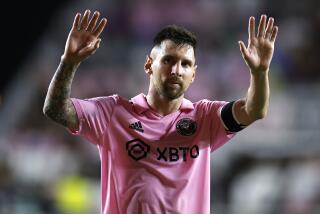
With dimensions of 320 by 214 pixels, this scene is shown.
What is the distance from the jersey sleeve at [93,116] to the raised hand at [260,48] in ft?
2.68

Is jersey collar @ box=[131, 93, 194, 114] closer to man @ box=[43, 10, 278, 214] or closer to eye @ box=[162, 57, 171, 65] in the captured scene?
man @ box=[43, 10, 278, 214]

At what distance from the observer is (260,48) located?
13.5ft

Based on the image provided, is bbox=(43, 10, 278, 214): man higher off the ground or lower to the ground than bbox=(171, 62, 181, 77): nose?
lower

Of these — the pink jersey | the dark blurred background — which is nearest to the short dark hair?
the pink jersey

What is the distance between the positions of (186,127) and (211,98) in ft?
20.2

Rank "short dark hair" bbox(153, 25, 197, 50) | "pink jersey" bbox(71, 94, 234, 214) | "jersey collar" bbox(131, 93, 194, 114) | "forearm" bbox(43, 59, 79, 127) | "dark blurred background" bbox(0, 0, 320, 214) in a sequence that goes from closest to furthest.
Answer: "forearm" bbox(43, 59, 79, 127) < "pink jersey" bbox(71, 94, 234, 214) < "short dark hair" bbox(153, 25, 197, 50) < "jersey collar" bbox(131, 93, 194, 114) < "dark blurred background" bbox(0, 0, 320, 214)

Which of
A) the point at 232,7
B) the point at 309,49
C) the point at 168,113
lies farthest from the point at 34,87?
the point at 168,113

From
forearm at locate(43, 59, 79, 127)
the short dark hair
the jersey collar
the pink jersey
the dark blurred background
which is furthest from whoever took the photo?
the dark blurred background

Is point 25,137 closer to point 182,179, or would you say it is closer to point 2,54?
point 2,54

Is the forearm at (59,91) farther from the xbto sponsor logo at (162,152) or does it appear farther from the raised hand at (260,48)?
the raised hand at (260,48)

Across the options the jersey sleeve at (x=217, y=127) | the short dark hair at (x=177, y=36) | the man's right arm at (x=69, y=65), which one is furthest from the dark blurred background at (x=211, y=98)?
the man's right arm at (x=69, y=65)

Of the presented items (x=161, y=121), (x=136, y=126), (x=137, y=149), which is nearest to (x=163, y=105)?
(x=161, y=121)

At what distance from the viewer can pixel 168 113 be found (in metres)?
4.38

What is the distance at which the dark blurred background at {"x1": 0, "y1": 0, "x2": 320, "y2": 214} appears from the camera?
10.0 m
